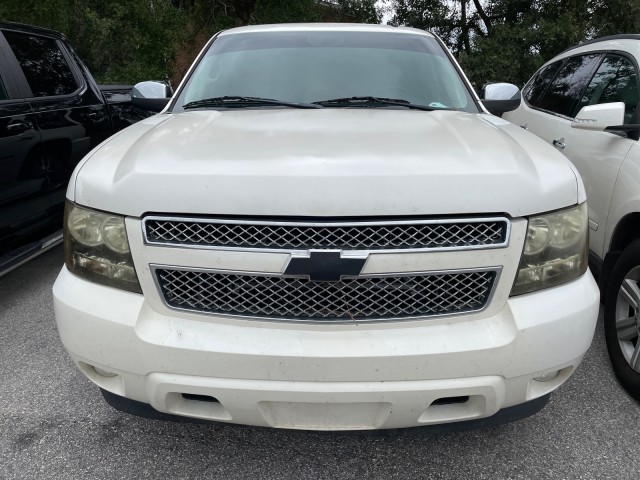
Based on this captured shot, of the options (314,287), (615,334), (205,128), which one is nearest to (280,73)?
(205,128)

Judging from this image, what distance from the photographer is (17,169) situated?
3598mm

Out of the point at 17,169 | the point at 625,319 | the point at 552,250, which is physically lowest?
the point at 625,319

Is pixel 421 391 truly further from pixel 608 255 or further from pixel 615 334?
pixel 608 255

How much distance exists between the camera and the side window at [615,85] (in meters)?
3.23

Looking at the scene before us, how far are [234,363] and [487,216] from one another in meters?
0.94

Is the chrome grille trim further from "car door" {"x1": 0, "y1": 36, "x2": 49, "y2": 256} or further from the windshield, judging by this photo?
"car door" {"x1": 0, "y1": 36, "x2": 49, "y2": 256}

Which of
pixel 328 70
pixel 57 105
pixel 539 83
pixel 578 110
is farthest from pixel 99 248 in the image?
pixel 539 83

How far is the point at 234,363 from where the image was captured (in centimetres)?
172

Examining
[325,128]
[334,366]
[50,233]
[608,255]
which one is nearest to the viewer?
[334,366]

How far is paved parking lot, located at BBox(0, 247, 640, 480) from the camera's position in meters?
2.19

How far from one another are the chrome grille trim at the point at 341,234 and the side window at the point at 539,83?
3.38 metres

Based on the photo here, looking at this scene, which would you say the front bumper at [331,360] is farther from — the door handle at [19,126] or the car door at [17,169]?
the door handle at [19,126]

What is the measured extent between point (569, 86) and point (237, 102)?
8.85 feet

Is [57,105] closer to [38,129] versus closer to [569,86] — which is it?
[38,129]
